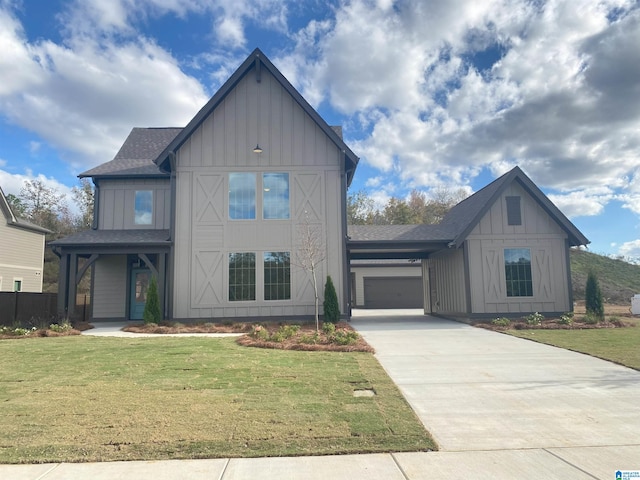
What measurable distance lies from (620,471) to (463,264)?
1327cm

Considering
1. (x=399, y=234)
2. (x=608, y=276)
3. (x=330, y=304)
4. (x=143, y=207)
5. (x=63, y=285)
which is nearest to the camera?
(x=330, y=304)

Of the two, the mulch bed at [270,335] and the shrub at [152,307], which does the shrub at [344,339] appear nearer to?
the mulch bed at [270,335]

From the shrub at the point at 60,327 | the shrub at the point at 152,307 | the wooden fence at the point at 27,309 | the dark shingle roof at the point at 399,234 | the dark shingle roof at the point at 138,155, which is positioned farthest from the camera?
the dark shingle roof at the point at 138,155

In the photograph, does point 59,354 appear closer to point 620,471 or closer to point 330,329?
point 330,329

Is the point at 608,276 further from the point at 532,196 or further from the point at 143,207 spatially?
the point at 143,207

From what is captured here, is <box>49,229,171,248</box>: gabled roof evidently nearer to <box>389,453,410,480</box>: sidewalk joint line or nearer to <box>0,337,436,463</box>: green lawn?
<box>0,337,436,463</box>: green lawn

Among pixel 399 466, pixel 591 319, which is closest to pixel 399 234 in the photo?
pixel 591 319

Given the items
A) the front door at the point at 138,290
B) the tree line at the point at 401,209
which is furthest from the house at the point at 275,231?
the tree line at the point at 401,209

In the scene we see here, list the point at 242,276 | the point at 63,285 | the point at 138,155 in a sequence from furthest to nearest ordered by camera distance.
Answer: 1. the point at 138,155
2. the point at 242,276
3. the point at 63,285

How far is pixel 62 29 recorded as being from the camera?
565 inches

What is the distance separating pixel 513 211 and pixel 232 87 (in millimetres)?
11528

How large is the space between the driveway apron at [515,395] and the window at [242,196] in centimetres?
784

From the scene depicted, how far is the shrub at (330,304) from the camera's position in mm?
15273

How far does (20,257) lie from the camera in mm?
25312
